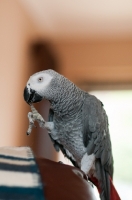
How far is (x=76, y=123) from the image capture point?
904mm

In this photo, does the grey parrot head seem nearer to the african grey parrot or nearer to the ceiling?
the african grey parrot

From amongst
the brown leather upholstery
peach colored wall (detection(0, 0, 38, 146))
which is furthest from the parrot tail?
peach colored wall (detection(0, 0, 38, 146))

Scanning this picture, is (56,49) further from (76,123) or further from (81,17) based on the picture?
(76,123)

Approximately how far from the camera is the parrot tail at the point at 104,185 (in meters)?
0.79

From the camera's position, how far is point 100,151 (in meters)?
0.86

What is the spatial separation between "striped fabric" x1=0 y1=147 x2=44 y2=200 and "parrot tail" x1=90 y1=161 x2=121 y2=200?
364 mm

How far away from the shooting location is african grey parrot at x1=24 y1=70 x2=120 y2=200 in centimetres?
86

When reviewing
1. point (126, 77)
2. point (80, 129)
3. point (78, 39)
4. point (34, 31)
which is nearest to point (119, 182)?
point (126, 77)

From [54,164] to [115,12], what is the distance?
156cm

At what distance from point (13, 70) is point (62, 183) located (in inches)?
54.7

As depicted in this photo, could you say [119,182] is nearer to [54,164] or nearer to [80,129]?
[80,129]

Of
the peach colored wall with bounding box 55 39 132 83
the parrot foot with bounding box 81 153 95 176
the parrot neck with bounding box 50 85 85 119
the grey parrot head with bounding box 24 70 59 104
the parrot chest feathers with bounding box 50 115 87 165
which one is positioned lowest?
the parrot foot with bounding box 81 153 95 176

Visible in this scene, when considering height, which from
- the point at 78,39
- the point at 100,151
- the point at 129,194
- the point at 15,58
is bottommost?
the point at 129,194

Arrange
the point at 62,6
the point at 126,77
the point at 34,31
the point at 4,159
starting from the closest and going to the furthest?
the point at 4,159 < the point at 62,6 < the point at 34,31 < the point at 126,77
